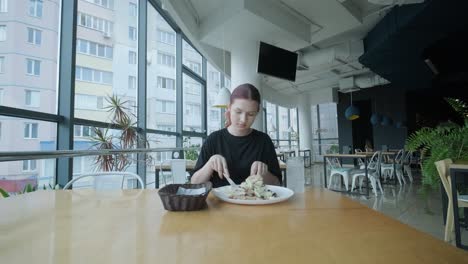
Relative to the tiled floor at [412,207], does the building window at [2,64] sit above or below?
above

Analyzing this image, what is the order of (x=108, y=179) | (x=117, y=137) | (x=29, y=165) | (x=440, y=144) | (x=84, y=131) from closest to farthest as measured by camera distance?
(x=108, y=179) → (x=29, y=165) → (x=440, y=144) → (x=84, y=131) → (x=117, y=137)

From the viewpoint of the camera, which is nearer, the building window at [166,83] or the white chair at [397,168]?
the building window at [166,83]

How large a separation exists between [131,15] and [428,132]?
452 centimetres

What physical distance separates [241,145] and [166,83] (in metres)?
3.99

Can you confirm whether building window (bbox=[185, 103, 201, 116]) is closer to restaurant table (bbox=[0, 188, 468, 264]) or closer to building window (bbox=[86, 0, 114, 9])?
building window (bbox=[86, 0, 114, 9])

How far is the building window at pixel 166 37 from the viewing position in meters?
4.72

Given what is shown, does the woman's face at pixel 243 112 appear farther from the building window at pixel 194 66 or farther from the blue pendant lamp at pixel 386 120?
the blue pendant lamp at pixel 386 120

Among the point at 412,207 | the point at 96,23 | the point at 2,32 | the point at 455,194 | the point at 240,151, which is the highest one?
the point at 96,23

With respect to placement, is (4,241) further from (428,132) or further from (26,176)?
(428,132)

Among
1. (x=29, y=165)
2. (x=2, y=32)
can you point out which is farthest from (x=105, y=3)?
(x=29, y=165)

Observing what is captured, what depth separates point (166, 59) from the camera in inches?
196

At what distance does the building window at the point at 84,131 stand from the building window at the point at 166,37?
253 cm

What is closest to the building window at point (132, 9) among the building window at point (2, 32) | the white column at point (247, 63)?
the white column at point (247, 63)

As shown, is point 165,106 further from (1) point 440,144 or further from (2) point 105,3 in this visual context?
(1) point 440,144
